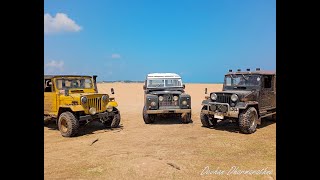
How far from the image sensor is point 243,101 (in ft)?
28.5

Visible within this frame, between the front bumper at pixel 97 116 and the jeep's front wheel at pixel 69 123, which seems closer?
the jeep's front wheel at pixel 69 123

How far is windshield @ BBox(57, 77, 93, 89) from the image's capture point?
376 inches

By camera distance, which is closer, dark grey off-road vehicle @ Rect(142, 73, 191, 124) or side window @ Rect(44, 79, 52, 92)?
side window @ Rect(44, 79, 52, 92)

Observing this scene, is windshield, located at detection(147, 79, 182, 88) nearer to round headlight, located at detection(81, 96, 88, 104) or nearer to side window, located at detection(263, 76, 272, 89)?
round headlight, located at detection(81, 96, 88, 104)

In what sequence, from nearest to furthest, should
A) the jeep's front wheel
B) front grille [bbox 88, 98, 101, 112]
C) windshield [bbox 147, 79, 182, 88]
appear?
1. the jeep's front wheel
2. front grille [bbox 88, 98, 101, 112]
3. windshield [bbox 147, 79, 182, 88]

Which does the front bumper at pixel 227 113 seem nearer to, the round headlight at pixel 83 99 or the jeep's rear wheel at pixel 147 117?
the jeep's rear wheel at pixel 147 117

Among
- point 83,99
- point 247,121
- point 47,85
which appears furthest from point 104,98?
point 247,121

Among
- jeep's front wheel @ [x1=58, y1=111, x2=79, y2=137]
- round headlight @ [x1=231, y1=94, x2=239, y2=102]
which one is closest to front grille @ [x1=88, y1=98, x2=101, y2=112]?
jeep's front wheel @ [x1=58, y1=111, x2=79, y2=137]

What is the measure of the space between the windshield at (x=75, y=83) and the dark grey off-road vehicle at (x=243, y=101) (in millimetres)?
5052

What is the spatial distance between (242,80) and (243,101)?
4.99ft

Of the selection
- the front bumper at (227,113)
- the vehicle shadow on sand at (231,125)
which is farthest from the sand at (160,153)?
the front bumper at (227,113)

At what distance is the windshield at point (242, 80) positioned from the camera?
31.3ft
